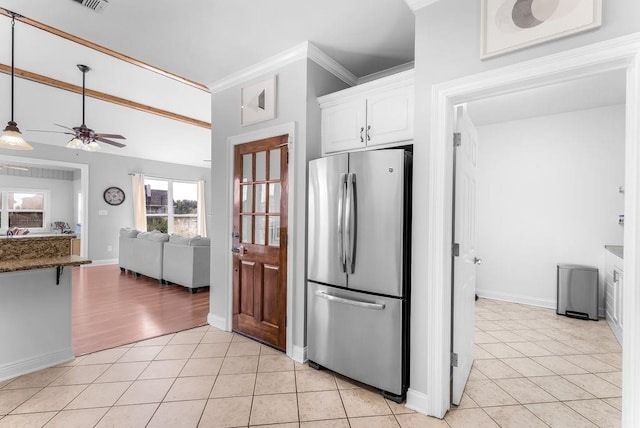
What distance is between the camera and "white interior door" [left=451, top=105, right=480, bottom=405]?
2.04 meters

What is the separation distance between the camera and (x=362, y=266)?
2.23 meters

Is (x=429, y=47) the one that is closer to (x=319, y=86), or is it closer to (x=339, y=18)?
(x=339, y=18)

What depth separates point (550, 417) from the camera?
1960 millimetres

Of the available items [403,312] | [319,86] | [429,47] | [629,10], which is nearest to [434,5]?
[429,47]

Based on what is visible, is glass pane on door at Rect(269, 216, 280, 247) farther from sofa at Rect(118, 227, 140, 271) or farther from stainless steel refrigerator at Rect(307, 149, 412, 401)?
sofa at Rect(118, 227, 140, 271)

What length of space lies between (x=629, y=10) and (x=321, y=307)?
2.45 metres

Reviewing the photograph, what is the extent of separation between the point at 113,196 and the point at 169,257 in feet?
11.8

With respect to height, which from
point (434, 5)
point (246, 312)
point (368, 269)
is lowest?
point (246, 312)

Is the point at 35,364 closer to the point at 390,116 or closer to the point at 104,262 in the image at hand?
the point at 390,116

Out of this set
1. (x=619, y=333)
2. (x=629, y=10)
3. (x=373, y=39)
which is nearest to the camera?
(x=629, y=10)

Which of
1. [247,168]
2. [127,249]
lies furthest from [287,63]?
[127,249]

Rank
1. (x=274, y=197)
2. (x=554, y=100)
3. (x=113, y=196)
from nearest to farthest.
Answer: (x=274, y=197)
(x=554, y=100)
(x=113, y=196)

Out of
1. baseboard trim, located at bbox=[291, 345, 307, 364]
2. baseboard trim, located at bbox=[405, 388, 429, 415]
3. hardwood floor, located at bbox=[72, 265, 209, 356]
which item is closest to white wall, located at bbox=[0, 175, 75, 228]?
hardwood floor, located at bbox=[72, 265, 209, 356]

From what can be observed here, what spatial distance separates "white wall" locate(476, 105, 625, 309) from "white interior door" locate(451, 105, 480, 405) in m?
2.58
